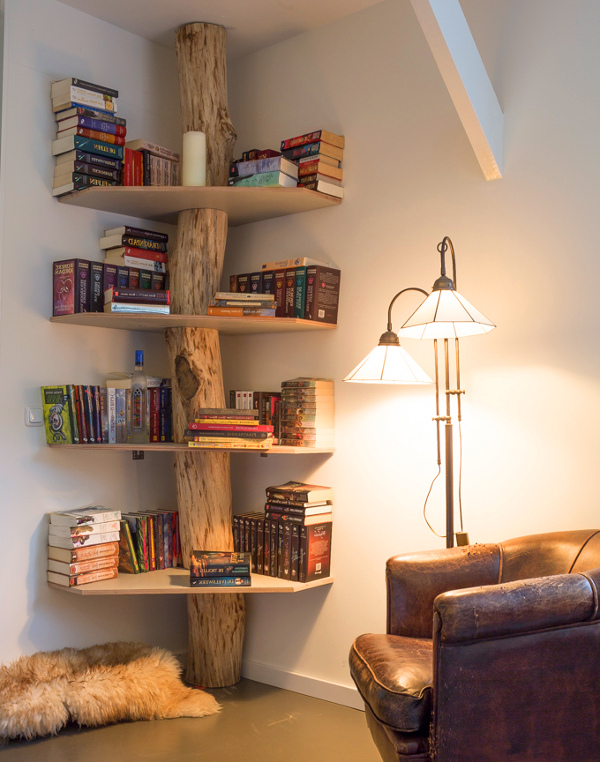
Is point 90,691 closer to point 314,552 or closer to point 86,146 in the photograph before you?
point 314,552

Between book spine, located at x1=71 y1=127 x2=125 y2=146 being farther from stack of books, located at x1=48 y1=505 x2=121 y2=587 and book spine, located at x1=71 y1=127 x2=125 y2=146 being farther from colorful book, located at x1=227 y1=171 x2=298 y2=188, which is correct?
stack of books, located at x1=48 y1=505 x2=121 y2=587

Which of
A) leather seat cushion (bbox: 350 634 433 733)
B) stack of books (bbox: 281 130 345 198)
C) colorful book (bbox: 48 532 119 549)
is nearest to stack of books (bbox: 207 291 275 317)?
stack of books (bbox: 281 130 345 198)

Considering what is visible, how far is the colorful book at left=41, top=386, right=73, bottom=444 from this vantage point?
119 inches

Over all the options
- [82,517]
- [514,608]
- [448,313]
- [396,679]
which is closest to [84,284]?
[82,517]

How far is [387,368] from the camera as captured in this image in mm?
2547

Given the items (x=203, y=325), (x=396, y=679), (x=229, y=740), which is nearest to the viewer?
(x=396, y=679)

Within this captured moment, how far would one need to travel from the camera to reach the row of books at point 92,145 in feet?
10.0

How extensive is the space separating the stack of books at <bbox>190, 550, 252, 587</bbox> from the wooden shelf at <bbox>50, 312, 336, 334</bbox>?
974 mm

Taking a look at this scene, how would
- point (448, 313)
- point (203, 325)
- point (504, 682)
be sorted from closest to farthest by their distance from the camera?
point (504, 682)
point (448, 313)
point (203, 325)

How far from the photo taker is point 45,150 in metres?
3.13

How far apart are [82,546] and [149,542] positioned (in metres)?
0.34

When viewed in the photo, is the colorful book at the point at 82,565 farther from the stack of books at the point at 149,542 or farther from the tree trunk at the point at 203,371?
the tree trunk at the point at 203,371

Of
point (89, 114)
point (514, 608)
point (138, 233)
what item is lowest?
point (514, 608)

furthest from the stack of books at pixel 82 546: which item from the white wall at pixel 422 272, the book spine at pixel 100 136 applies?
the book spine at pixel 100 136
